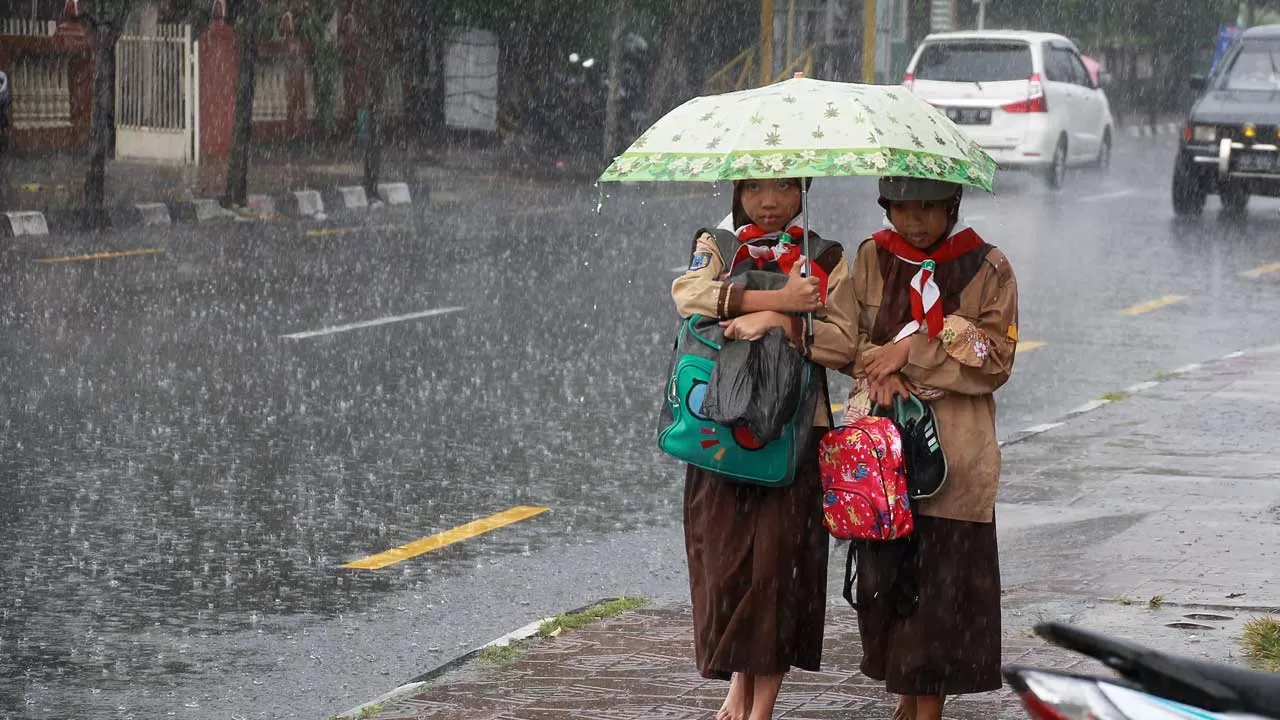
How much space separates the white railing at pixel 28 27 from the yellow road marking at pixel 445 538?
15.0 metres

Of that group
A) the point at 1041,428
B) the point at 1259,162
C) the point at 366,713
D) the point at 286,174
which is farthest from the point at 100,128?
the point at 366,713

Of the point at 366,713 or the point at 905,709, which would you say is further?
the point at 366,713

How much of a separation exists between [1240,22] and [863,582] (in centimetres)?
4494

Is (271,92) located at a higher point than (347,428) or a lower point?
higher

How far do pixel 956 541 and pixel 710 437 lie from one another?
0.64 m

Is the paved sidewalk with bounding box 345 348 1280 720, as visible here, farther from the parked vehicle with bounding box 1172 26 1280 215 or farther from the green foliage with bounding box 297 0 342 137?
the green foliage with bounding box 297 0 342 137

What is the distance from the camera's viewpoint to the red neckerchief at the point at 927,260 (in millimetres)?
4406

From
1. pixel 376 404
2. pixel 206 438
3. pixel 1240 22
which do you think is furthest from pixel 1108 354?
pixel 1240 22

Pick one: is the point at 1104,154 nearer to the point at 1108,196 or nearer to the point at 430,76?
the point at 1108,196

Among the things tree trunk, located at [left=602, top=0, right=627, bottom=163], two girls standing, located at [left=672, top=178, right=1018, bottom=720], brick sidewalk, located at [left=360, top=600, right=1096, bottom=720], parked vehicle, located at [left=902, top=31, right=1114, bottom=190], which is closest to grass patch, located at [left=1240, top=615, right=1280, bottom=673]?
brick sidewalk, located at [left=360, top=600, right=1096, bottom=720]

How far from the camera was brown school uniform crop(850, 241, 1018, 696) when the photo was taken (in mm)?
4398

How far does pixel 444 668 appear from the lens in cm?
530

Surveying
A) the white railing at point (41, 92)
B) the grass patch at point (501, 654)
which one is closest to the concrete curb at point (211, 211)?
the white railing at point (41, 92)

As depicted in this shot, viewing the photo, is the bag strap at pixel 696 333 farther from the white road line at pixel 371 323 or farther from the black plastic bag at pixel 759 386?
the white road line at pixel 371 323
